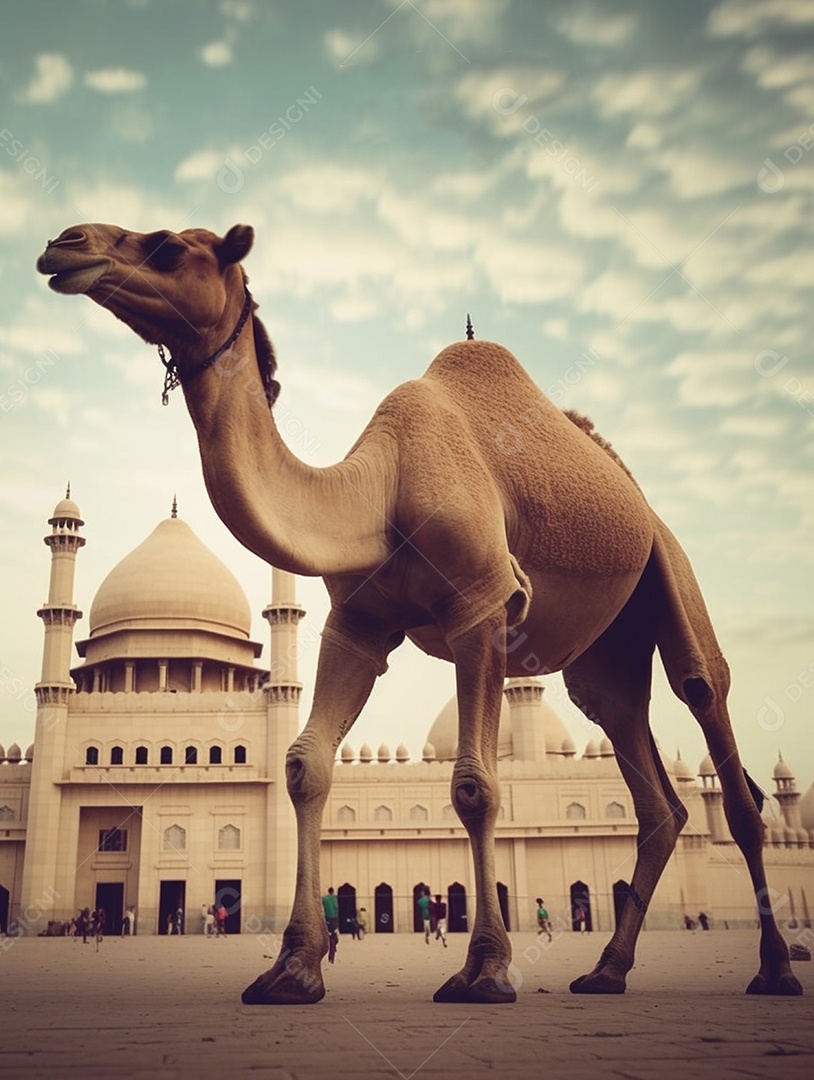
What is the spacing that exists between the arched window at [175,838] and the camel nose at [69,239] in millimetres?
34392

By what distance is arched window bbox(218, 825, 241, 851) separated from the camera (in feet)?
123

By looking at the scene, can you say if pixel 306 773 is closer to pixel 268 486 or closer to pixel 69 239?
pixel 268 486

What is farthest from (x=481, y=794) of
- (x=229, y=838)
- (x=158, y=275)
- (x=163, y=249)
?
(x=229, y=838)

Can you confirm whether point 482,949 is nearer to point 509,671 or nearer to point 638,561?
point 509,671

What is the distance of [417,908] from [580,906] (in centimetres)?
581

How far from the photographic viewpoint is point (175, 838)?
37406 mm

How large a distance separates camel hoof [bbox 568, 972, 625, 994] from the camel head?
15.4 ft

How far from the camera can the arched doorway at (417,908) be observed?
38.2 m

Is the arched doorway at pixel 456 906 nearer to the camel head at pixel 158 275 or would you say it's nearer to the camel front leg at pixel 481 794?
the camel front leg at pixel 481 794

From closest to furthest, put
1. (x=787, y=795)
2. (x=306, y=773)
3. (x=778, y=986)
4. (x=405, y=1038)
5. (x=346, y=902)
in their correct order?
(x=405, y=1038), (x=306, y=773), (x=778, y=986), (x=346, y=902), (x=787, y=795)

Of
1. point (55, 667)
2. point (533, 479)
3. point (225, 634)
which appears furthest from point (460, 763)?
point (225, 634)

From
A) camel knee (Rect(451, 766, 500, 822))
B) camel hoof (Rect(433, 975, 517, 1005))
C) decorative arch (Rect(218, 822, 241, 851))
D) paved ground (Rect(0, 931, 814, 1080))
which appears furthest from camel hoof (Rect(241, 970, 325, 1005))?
decorative arch (Rect(218, 822, 241, 851))

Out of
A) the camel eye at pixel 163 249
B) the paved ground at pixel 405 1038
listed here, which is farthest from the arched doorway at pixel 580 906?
the camel eye at pixel 163 249

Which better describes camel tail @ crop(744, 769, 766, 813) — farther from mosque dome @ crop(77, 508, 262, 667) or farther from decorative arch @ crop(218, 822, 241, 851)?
mosque dome @ crop(77, 508, 262, 667)
